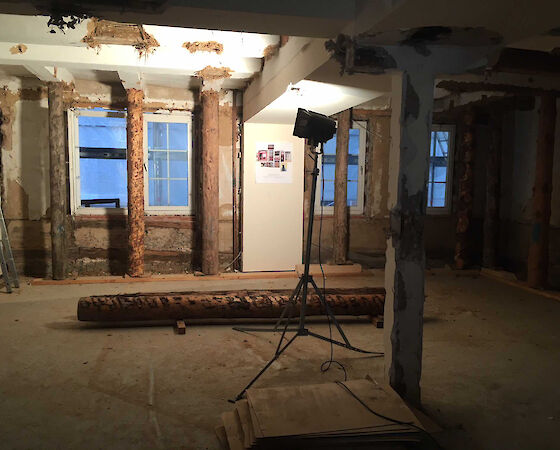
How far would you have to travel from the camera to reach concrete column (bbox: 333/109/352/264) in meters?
5.84

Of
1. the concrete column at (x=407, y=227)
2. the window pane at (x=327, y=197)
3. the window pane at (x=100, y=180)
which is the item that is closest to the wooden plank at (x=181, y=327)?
the concrete column at (x=407, y=227)

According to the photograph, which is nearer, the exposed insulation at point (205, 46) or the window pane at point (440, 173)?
the exposed insulation at point (205, 46)

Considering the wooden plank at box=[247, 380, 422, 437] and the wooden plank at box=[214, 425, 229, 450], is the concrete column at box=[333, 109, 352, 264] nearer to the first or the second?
the wooden plank at box=[247, 380, 422, 437]

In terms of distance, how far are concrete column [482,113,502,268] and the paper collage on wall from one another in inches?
108

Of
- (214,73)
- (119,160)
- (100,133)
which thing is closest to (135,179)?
(214,73)

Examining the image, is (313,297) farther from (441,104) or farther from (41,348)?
(441,104)

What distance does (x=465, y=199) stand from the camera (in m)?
6.03

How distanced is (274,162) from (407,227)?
11.5ft

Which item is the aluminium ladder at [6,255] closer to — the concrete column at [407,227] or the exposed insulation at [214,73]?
the exposed insulation at [214,73]

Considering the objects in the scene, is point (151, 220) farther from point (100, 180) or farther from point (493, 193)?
point (100, 180)

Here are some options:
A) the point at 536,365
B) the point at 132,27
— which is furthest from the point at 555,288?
the point at 132,27

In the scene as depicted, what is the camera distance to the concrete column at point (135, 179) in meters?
5.08

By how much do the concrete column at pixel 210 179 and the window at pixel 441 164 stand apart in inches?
124

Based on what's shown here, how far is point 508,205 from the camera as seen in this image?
20.4ft
